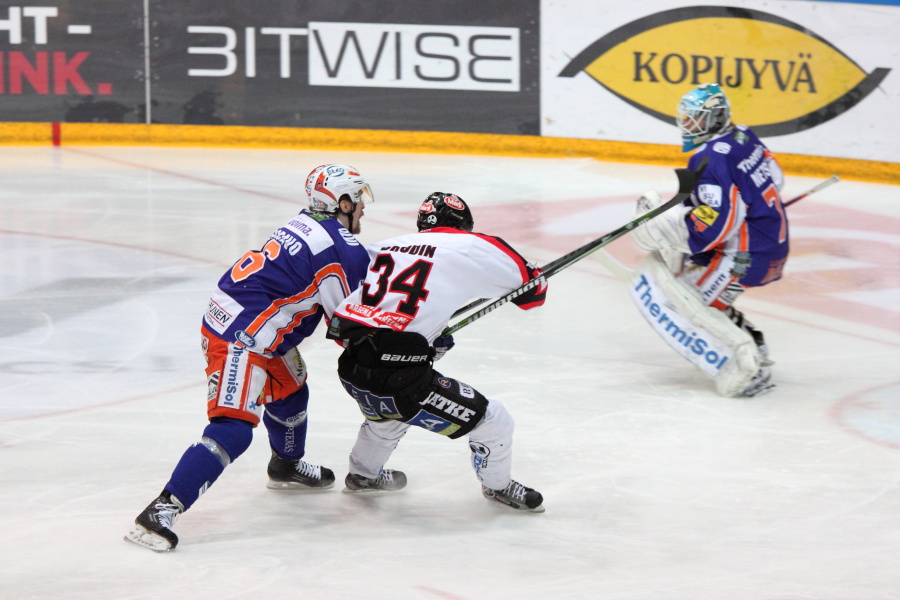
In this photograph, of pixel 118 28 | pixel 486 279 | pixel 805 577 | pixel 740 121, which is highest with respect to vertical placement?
pixel 118 28

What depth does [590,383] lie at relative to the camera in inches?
179

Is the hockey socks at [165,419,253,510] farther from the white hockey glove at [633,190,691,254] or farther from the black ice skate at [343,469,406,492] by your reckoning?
the white hockey glove at [633,190,691,254]

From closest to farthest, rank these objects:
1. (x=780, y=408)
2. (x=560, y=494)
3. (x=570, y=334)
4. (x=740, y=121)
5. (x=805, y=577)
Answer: (x=805, y=577) → (x=560, y=494) → (x=780, y=408) → (x=570, y=334) → (x=740, y=121)

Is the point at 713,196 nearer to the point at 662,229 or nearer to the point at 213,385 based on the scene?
the point at 662,229

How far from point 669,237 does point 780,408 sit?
0.75 metres

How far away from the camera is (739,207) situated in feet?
14.8

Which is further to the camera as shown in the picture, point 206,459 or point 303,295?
point 303,295

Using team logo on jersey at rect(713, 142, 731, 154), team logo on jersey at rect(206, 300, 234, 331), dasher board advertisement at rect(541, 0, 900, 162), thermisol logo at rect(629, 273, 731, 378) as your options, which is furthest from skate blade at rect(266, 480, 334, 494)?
dasher board advertisement at rect(541, 0, 900, 162)

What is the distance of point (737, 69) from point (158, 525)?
20.8ft

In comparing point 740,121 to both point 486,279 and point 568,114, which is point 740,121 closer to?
point 568,114

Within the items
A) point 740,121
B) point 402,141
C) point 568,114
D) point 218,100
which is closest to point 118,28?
point 218,100

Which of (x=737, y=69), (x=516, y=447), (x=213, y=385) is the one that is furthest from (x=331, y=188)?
(x=737, y=69)

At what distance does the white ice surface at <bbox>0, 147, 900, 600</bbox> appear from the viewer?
2.95 metres

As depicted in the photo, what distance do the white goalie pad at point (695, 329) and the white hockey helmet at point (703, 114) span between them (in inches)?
18.9
